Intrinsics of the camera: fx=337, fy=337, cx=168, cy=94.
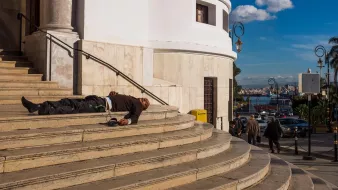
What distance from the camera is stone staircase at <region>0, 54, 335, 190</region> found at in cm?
411

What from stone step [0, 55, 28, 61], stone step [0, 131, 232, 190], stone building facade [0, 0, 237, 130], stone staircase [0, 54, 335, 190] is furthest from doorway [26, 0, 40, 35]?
stone step [0, 131, 232, 190]

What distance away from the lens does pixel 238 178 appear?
211 inches

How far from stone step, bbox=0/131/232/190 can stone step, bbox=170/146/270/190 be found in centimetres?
49

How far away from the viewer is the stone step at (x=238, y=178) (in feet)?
16.1

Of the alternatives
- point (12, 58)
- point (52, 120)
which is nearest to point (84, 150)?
point (52, 120)

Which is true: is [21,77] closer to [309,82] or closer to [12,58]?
[12,58]

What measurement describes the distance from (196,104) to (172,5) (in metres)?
3.68

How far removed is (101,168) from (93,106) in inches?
94.2

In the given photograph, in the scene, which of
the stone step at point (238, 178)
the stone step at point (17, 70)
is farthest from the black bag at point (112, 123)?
the stone step at point (17, 70)

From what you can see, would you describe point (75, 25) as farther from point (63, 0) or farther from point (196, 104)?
point (196, 104)

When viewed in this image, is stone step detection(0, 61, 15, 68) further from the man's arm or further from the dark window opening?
the dark window opening

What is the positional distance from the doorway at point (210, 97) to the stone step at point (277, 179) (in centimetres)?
613

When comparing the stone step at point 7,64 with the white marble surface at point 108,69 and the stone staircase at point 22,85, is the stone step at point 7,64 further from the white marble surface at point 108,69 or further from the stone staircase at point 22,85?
the white marble surface at point 108,69

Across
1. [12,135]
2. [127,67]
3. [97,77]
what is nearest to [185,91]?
[127,67]
